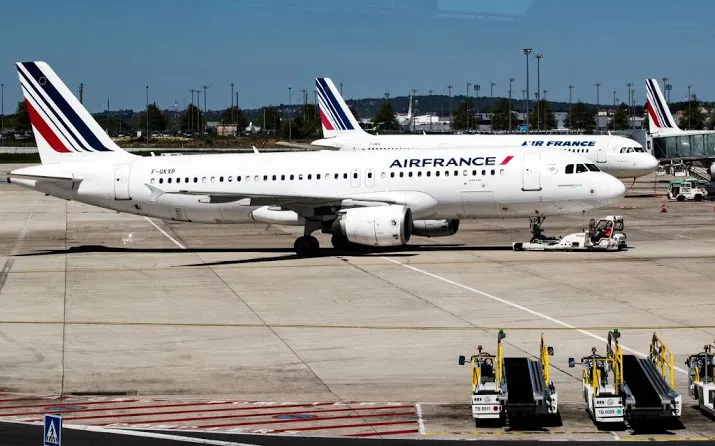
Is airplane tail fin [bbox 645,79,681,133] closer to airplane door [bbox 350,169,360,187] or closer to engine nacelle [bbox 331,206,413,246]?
airplane door [bbox 350,169,360,187]

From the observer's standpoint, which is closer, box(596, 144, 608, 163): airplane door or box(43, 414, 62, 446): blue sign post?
box(43, 414, 62, 446): blue sign post

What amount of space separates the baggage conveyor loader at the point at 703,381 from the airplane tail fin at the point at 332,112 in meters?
75.9

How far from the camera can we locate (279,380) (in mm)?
24000

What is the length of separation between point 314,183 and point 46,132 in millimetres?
12923

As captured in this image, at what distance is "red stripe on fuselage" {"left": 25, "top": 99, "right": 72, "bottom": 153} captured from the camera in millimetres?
50406

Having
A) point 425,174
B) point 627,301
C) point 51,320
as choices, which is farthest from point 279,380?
point 425,174

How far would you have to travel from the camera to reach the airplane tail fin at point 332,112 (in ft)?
318

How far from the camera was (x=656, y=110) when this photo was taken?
11256 cm

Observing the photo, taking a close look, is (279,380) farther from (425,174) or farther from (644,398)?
(425,174)

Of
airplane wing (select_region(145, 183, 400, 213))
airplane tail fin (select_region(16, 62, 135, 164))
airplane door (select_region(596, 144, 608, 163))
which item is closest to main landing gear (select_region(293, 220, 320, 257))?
airplane wing (select_region(145, 183, 400, 213))

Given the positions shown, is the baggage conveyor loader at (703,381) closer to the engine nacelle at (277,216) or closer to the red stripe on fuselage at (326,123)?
the engine nacelle at (277,216)

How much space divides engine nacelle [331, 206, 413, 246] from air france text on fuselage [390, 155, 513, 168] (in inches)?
112

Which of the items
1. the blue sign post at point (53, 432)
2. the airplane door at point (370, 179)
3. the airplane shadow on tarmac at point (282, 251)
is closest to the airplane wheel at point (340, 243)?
the airplane shadow on tarmac at point (282, 251)

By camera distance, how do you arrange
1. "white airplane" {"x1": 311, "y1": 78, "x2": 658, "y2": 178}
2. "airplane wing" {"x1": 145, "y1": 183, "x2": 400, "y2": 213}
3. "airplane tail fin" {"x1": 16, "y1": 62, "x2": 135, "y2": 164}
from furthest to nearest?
"white airplane" {"x1": 311, "y1": 78, "x2": 658, "y2": 178} < "airplane tail fin" {"x1": 16, "y1": 62, "x2": 135, "y2": 164} < "airplane wing" {"x1": 145, "y1": 183, "x2": 400, "y2": 213}
